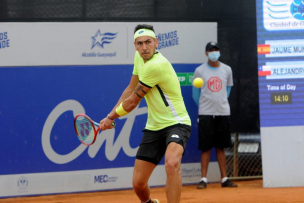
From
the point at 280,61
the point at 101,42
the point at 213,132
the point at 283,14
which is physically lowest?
the point at 213,132

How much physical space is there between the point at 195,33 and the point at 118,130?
1749 millimetres

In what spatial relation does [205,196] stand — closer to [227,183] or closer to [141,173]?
[227,183]

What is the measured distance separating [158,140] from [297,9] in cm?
354

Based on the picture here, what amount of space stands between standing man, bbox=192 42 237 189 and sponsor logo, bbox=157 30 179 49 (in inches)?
18.4

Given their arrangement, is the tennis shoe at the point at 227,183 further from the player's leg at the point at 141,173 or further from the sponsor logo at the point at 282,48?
the player's leg at the point at 141,173

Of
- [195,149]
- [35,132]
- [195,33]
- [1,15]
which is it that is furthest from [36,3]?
[195,149]

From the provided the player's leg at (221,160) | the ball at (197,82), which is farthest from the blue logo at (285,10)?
the player's leg at (221,160)

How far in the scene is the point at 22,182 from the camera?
25.0 feet

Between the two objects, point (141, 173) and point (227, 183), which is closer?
point (141, 173)

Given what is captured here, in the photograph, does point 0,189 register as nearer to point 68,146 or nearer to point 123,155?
point 68,146

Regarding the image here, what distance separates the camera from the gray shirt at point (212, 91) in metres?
8.15

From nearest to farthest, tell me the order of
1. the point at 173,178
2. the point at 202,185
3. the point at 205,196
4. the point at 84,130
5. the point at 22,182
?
1. the point at 173,178
2. the point at 84,130
3. the point at 205,196
4. the point at 22,182
5. the point at 202,185

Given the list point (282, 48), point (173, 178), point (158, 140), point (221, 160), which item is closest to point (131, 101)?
point (158, 140)

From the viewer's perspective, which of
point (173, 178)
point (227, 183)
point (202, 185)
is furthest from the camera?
point (227, 183)
